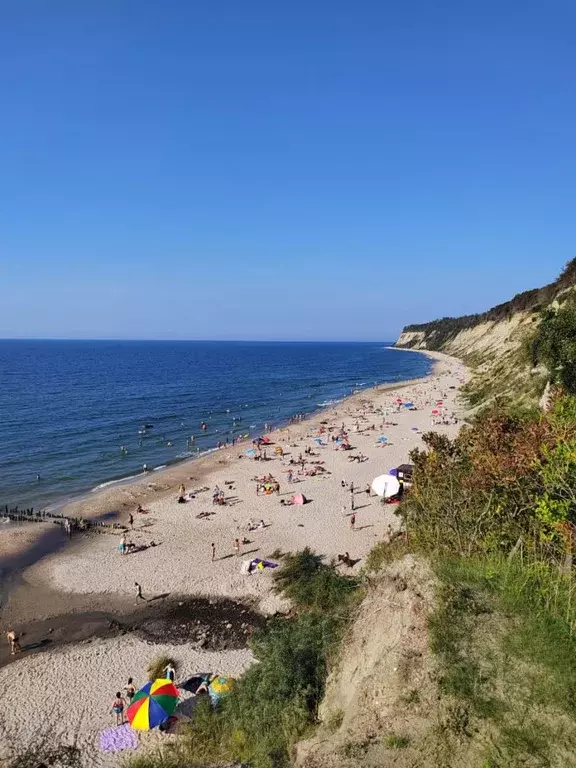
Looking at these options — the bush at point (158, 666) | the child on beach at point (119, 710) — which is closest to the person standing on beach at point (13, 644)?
the bush at point (158, 666)

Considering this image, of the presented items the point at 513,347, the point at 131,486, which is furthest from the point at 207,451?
the point at 513,347

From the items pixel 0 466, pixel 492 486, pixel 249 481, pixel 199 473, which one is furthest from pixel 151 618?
pixel 0 466

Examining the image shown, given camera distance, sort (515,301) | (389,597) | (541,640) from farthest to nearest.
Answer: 1. (515,301)
2. (389,597)
3. (541,640)

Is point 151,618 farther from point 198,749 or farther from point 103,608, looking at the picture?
point 198,749

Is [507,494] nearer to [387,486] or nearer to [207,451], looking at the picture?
[387,486]

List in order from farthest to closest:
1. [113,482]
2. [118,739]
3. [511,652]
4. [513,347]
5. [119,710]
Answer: [513,347] → [113,482] → [119,710] → [118,739] → [511,652]

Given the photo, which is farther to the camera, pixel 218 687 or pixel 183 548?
pixel 183 548

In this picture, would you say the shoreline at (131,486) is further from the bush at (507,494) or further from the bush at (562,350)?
the bush at (562,350)
